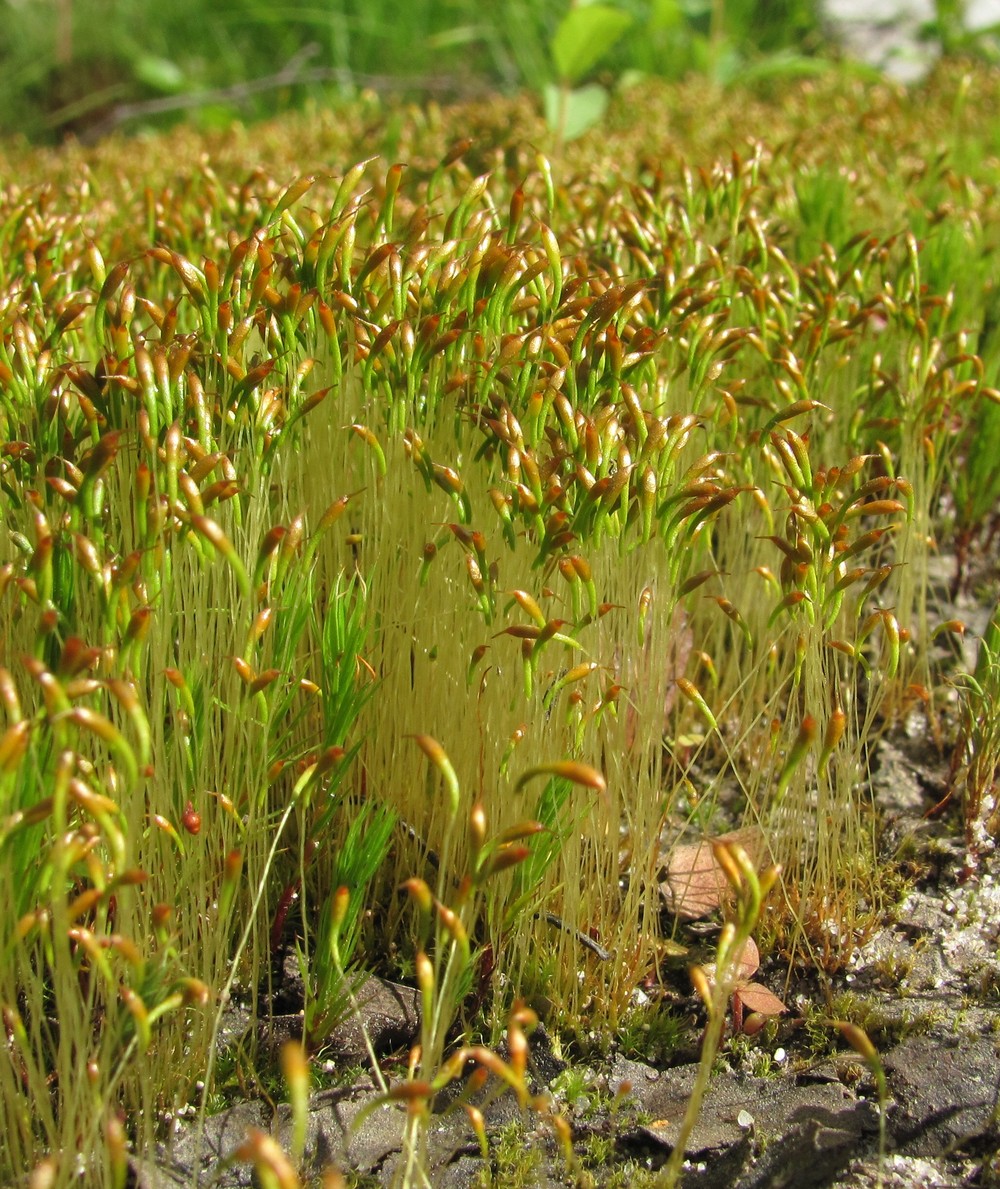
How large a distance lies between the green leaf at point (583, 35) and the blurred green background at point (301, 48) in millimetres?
2964

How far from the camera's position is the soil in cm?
140

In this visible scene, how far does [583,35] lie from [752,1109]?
3564 millimetres

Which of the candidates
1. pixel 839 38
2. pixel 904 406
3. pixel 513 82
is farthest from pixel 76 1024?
pixel 839 38

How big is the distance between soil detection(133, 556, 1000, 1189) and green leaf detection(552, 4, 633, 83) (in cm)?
326

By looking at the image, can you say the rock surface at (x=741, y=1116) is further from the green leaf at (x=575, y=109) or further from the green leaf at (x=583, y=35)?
the green leaf at (x=575, y=109)

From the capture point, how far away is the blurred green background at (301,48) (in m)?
7.34

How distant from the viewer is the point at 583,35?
3.98m

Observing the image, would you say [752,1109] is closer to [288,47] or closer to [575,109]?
[575,109]

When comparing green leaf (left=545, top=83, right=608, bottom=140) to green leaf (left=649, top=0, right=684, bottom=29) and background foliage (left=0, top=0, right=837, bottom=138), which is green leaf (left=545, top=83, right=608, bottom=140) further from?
background foliage (left=0, top=0, right=837, bottom=138)

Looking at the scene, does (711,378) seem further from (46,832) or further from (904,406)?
(46,832)

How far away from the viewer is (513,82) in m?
7.63

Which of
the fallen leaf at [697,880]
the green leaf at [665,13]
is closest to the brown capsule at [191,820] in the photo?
the fallen leaf at [697,880]

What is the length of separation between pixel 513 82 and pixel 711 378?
6480 millimetres

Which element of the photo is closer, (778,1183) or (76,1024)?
(76,1024)
